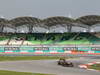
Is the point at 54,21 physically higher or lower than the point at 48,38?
higher

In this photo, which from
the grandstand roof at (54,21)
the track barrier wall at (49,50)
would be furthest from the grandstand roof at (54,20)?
the track barrier wall at (49,50)

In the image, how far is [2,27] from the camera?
111 metres

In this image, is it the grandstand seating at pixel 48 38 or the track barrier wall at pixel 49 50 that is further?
the grandstand seating at pixel 48 38

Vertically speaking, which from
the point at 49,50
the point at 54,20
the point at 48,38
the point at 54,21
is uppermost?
the point at 54,20

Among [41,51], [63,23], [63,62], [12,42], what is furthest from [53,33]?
[63,62]

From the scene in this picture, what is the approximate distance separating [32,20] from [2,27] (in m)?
16.5

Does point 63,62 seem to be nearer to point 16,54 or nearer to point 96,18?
point 16,54

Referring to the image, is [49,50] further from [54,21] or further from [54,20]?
[54,21]

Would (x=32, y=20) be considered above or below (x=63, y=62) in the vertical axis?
above

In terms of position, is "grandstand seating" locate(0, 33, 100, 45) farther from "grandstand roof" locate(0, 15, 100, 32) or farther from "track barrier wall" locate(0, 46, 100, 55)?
"track barrier wall" locate(0, 46, 100, 55)

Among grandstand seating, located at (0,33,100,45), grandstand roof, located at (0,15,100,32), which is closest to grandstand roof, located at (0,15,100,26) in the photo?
grandstand roof, located at (0,15,100,32)

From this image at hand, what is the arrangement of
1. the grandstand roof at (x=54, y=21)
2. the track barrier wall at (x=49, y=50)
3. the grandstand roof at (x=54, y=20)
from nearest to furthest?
the track barrier wall at (x=49, y=50), the grandstand roof at (x=54, y=20), the grandstand roof at (x=54, y=21)

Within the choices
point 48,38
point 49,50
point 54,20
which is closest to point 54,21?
point 54,20

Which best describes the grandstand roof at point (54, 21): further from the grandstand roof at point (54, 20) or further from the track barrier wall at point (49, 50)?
the track barrier wall at point (49, 50)
